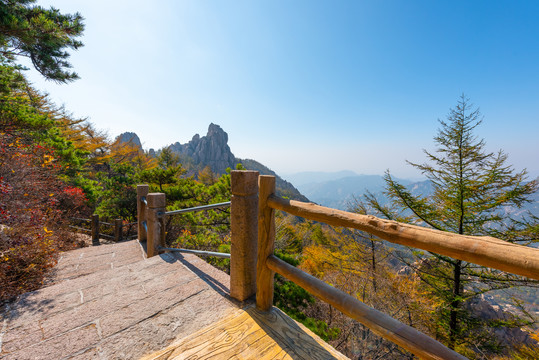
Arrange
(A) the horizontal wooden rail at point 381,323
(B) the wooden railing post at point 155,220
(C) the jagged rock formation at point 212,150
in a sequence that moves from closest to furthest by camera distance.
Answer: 1. (A) the horizontal wooden rail at point 381,323
2. (B) the wooden railing post at point 155,220
3. (C) the jagged rock formation at point 212,150

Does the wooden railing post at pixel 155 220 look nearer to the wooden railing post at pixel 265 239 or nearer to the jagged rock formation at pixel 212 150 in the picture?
the wooden railing post at pixel 265 239

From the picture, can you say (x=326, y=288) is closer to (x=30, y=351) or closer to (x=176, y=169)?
(x=30, y=351)

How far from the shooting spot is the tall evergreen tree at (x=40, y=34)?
4438 millimetres

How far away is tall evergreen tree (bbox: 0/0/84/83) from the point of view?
4.44 metres

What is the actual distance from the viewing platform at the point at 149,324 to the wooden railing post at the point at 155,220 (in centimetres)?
100

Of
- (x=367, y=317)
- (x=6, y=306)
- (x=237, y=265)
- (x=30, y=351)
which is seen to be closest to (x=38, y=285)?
(x=6, y=306)

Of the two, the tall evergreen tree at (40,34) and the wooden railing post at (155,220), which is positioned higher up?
the tall evergreen tree at (40,34)

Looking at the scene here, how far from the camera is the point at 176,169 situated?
853 cm

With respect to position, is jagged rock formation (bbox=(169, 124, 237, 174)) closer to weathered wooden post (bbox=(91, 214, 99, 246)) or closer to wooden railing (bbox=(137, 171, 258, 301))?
weathered wooden post (bbox=(91, 214, 99, 246))

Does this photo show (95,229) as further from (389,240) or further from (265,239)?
(389,240)

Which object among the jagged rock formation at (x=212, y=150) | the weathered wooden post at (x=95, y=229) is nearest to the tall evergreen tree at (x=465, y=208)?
the weathered wooden post at (x=95, y=229)

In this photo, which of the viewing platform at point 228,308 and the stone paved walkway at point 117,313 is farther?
the stone paved walkway at point 117,313

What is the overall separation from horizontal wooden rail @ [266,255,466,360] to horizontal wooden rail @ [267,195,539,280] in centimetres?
37

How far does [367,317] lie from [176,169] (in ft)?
28.8
